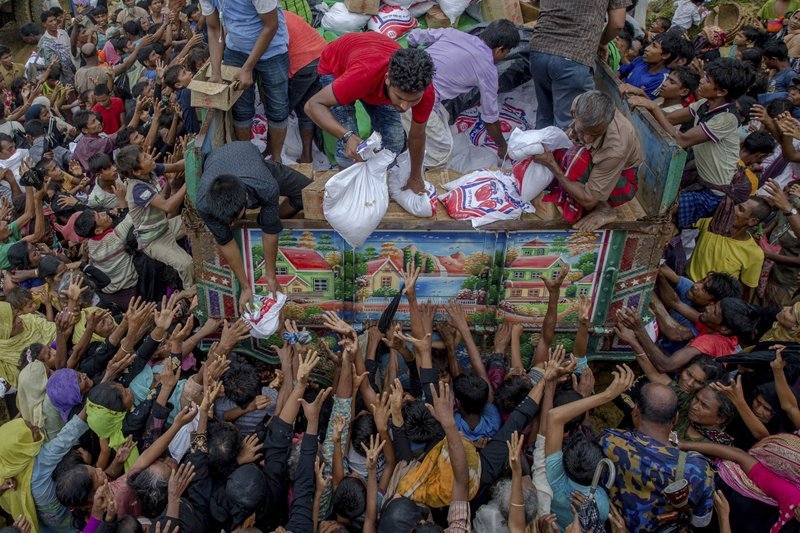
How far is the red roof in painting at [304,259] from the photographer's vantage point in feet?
11.9

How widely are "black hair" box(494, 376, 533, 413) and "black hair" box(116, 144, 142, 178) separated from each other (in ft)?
9.11

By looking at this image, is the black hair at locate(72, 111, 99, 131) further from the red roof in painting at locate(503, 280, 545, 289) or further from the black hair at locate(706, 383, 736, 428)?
the black hair at locate(706, 383, 736, 428)

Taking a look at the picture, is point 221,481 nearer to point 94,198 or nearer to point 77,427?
point 77,427

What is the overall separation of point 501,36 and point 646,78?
2026 millimetres

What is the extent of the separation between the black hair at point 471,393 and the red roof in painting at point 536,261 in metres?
0.76

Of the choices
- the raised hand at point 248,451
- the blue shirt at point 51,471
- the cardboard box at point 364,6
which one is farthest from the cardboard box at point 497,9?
the blue shirt at point 51,471

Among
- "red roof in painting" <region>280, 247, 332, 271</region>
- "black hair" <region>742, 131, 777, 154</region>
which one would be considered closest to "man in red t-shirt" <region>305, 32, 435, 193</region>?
"red roof in painting" <region>280, 247, 332, 271</region>

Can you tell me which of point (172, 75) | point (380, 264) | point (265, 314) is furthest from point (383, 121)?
point (172, 75)

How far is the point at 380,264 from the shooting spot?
3.68m

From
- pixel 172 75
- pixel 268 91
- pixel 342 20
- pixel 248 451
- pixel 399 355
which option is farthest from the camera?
pixel 172 75

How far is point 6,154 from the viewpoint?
5.75 m

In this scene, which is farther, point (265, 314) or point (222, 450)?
point (265, 314)

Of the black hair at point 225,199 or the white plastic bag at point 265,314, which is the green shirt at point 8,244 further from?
the black hair at point 225,199

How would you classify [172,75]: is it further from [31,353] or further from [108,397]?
[108,397]
